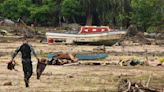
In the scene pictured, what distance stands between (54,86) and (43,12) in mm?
49434

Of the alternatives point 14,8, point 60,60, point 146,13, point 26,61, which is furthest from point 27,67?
point 14,8

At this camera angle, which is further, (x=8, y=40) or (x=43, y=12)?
(x=43, y=12)

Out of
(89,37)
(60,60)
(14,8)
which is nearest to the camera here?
(60,60)

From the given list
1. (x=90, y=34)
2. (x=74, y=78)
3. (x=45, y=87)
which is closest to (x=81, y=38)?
(x=90, y=34)

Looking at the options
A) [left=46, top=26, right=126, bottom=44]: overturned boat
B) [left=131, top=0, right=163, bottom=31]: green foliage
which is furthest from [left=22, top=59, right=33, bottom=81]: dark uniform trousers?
[left=131, top=0, right=163, bottom=31]: green foliage

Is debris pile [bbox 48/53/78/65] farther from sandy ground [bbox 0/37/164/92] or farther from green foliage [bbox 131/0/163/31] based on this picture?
green foliage [bbox 131/0/163/31]

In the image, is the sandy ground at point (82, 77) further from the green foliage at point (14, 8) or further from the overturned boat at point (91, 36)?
the green foliage at point (14, 8)

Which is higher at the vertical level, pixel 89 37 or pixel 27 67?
pixel 27 67

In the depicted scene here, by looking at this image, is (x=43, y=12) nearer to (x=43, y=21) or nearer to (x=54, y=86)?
(x=43, y=21)

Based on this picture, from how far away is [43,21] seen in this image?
70.6 m

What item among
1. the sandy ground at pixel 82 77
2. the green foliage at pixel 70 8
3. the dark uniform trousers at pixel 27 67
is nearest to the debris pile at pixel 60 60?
the sandy ground at pixel 82 77

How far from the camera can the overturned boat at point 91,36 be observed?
4794cm

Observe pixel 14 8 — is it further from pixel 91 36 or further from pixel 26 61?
pixel 26 61

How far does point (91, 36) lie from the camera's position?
48344 millimetres
